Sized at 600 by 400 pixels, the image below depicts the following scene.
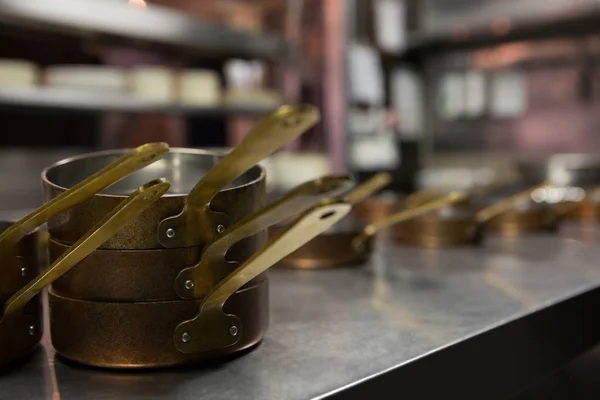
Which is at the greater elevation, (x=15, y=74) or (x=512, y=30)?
(x=512, y=30)

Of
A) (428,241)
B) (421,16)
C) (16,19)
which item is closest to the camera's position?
(428,241)

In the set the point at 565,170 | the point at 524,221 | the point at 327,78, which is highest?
the point at 327,78

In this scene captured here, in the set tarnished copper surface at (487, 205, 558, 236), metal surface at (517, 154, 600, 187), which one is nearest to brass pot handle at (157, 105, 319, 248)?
tarnished copper surface at (487, 205, 558, 236)

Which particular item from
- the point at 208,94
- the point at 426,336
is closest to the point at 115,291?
the point at 426,336

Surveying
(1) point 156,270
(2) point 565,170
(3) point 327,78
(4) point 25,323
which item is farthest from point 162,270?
(2) point 565,170

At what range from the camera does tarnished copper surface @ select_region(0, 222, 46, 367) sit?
0.46 m

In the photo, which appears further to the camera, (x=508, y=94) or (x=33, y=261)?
(x=508, y=94)

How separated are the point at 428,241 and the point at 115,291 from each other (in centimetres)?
77

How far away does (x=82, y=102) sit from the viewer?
2.13 metres

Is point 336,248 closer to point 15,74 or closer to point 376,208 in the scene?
point 376,208

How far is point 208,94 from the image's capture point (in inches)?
98.2

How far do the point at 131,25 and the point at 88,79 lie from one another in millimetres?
258

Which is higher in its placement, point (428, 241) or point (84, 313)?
point (84, 313)

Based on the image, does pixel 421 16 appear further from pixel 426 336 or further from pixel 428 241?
pixel 426 336
